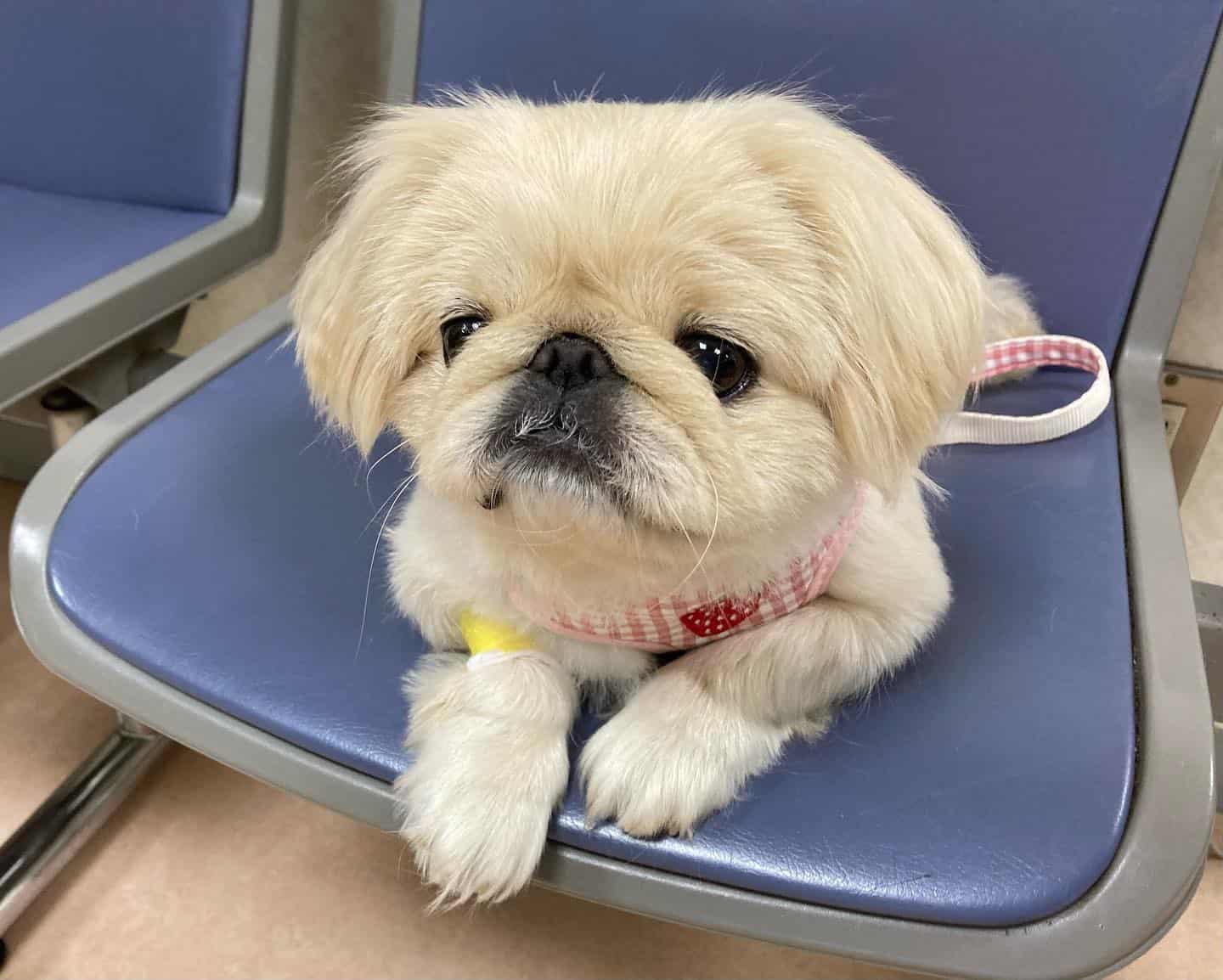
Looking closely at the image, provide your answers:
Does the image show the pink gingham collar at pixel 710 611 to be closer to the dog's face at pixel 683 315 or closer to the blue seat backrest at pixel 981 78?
the dog's face at pixel 683 315

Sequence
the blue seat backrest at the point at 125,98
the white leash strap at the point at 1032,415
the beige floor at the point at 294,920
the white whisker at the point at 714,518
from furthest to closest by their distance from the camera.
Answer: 1. the blue seat backrest at the point at 125,98
2. the beige floor at the point at 294,920
3. the white leash strap at the point at 1032,415
4. the white whisker at the point at 714,518

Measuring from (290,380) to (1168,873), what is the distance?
1141 mm

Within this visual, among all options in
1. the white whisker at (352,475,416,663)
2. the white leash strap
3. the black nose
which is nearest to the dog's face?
the black nose

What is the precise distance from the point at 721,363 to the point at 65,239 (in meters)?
1.22

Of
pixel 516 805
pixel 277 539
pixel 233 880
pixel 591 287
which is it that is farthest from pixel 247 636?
pixel 233 880

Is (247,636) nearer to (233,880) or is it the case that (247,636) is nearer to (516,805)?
(516,805)

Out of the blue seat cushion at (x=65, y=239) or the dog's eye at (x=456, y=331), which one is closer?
the dog's eye at (x=456, y=331)

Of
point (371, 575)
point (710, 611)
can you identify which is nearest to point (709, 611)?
point (710, 611)

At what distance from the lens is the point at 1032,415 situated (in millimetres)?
1293

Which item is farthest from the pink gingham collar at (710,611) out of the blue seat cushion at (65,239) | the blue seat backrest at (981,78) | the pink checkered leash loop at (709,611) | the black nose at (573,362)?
the blue seat cushion at (65,239)

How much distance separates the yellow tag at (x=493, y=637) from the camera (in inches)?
37.8

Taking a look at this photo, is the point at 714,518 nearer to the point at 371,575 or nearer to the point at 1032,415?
the point at 371,575

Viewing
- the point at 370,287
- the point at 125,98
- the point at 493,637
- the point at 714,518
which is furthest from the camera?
the point at 125,98

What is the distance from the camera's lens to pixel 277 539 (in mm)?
1062
